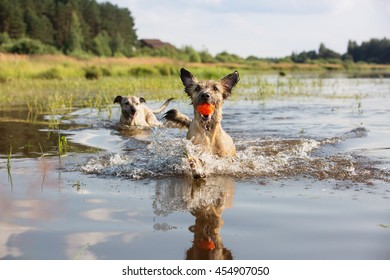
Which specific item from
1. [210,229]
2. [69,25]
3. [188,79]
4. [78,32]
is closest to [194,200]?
[210,229]

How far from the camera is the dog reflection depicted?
3570 millimetres

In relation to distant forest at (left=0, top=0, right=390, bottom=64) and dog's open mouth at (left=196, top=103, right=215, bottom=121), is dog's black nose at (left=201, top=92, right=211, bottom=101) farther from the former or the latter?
distant forest at (left=0, top=0, right=390, bottom=64)

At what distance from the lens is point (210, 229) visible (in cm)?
414

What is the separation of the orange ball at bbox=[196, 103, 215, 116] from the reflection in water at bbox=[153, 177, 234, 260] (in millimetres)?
1046

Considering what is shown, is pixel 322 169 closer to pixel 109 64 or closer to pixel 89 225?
pixel 89 225

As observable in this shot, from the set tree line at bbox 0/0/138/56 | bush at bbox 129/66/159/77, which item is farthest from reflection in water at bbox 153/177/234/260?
tree line at bbox 0/0/138/56

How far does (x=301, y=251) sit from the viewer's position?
3623 mm

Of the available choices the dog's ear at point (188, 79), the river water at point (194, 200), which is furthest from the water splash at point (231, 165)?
the dog's ear at point (188, 79)

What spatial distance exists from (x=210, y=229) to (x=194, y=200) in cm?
101

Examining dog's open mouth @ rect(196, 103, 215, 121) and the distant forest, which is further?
the distant forest

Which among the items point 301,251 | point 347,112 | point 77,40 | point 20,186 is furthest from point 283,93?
point 77,40

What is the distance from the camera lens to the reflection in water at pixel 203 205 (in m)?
3.65

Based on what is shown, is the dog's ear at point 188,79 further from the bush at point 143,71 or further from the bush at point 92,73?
the bush at point 143,71

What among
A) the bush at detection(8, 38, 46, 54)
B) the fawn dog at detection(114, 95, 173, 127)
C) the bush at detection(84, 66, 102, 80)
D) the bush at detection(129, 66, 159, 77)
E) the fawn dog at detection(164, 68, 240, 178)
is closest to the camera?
the fawn dog at detection(164, 68, 240, 178)
